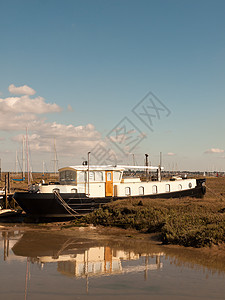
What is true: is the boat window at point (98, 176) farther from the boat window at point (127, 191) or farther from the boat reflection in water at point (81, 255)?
the boat reflection in water at point (81, 255)

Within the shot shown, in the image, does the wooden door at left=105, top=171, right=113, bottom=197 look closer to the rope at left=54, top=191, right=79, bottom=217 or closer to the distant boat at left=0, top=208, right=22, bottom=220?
the rope at left=54, top=191, right=79, bottom=217

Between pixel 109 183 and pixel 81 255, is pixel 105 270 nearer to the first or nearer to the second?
pixel 81 255

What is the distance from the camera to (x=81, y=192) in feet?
79.6

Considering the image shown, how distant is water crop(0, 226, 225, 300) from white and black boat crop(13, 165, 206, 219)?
5247 millimetres

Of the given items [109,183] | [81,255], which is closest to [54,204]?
[109,183]

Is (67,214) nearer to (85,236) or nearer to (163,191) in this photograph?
(85,236)

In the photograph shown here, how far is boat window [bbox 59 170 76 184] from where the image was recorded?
24.6m

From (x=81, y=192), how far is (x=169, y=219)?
8.22 metres

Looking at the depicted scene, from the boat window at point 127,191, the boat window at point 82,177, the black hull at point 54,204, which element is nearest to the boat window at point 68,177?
the boat window at point 82,177

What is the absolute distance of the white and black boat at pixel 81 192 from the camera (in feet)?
74.9

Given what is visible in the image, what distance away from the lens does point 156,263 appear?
1237 cm

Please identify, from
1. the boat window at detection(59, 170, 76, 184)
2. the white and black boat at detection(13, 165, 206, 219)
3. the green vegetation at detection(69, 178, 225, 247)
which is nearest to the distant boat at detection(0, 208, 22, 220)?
the white and black boat at detection(13, 165, 206, 219)

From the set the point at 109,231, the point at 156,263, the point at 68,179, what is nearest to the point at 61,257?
the point at 156,263

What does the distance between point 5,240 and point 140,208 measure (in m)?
9.02
